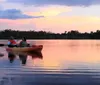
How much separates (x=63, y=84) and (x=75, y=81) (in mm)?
1325

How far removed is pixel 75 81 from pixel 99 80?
1.31m

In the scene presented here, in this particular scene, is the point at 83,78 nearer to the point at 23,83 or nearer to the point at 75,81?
the point at 75,81

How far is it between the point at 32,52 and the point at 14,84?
2841cm

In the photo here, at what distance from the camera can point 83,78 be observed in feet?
63.2

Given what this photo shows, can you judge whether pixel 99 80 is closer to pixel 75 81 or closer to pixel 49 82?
pixel 75 81

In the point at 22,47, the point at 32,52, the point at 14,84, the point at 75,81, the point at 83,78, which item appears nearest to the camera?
the point at 14,84

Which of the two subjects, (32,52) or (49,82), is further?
(32,52)

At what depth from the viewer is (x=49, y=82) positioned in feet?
57.7

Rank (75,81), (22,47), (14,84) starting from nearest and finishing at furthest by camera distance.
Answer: (14,84) → (75,81) → (22,47)

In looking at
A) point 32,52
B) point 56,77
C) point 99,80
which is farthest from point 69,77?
point 32,52

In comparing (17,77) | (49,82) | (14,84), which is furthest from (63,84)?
(17,77)

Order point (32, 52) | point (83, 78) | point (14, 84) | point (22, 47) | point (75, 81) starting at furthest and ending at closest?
point (32, 52)
point (22, 47)
point (83, 78)
point (75, 81)
point (14, 84)

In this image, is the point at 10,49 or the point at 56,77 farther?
the point at 10,49

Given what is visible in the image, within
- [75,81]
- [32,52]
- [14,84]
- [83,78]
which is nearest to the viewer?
[14,84]
